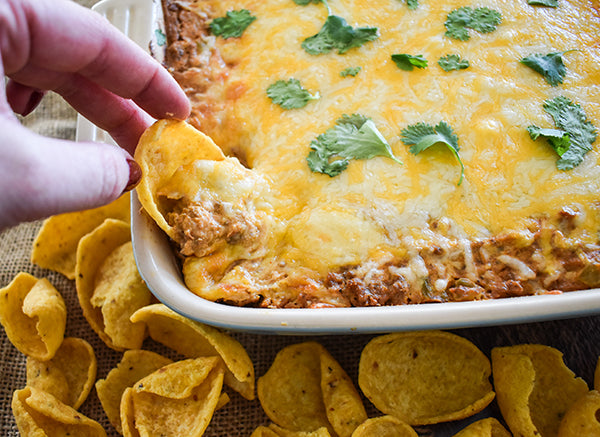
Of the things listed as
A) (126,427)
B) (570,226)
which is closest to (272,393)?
(126,427)

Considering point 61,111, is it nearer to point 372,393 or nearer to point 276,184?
point 276,184

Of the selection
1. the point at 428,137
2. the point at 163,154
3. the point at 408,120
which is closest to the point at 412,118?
the point at 408,120

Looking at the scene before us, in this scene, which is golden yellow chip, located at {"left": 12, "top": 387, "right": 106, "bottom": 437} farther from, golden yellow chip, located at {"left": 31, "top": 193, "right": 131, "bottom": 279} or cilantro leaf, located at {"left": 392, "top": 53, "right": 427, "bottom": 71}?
cilantro leaf, located at {"left": 392, "top": 53, "right": 427, "bottom": 71}

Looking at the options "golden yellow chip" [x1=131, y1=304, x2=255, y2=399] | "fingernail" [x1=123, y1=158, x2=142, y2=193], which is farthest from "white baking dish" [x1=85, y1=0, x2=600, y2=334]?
"fingernail" [x1=123, y1=158, x2=142, y2=193]

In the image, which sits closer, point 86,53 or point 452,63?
point 86,53

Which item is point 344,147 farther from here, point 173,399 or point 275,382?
point 173,399

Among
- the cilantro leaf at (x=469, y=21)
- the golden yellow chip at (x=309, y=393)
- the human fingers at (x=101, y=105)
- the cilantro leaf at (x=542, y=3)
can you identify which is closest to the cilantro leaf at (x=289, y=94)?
the human fingers at (x=101, y=105)
